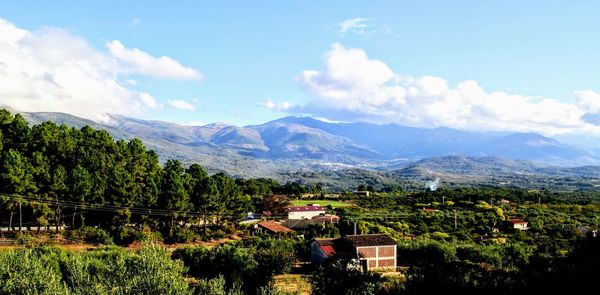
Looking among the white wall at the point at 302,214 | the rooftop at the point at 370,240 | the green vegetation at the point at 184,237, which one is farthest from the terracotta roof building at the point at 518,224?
the rooftop at the point at 370,240

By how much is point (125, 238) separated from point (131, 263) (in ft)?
86.2

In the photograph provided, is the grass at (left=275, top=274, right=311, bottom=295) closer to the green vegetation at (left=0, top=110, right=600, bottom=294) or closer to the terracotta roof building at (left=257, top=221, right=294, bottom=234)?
the green vegetation at (left=0, top=110, right=600, bottom=294)

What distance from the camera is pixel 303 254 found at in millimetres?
47719

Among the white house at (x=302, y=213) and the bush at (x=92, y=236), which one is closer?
the bush at (x=92, y=236)

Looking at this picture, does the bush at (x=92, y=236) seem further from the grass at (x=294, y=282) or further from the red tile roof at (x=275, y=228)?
the red tile roof at (x=275, y=228)

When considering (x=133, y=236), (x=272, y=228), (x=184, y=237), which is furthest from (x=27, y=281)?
(x=272, y=228)

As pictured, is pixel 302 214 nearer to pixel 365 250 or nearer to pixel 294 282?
pixel 365 250

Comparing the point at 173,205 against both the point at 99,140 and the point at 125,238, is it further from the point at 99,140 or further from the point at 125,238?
the point at 99,140

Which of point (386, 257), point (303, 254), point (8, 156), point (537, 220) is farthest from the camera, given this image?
point (537, 220)

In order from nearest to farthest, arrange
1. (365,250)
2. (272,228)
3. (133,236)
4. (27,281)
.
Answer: (27,281), (365,250), (133,236), (272,228)

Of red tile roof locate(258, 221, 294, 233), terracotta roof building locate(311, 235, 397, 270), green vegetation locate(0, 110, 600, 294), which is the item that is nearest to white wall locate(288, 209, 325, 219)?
green vegetation locate(0, 110, 600, 294)

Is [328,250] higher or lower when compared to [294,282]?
higher

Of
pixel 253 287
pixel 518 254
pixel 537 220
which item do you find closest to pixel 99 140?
pixel 253 287

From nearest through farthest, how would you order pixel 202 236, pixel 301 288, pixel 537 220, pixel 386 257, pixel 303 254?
1. pixel 301 288
2. pixel 386 257
3. pixel 303 254
4. pixel 202 236
5. pixel 537 220
